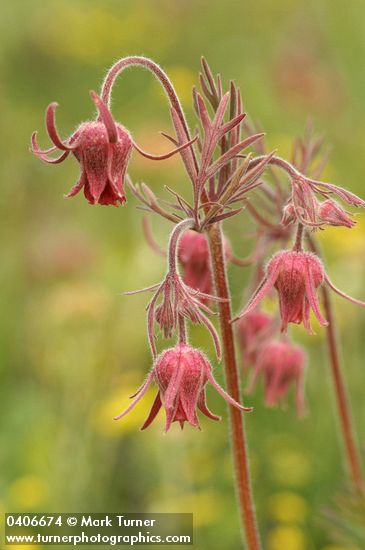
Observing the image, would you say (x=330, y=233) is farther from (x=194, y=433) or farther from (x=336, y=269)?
(x=194, y=433)

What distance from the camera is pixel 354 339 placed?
498cm

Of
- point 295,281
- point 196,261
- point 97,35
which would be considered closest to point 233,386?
point 295,281

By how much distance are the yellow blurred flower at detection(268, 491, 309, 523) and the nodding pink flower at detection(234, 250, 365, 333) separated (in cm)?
180

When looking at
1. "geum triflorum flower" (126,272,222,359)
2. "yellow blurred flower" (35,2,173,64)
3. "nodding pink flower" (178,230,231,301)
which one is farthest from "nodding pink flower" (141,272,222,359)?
"yellow blurred flower" (35,2,173,64)

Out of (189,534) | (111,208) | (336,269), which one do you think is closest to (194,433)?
(189,534)

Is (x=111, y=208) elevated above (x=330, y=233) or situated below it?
above

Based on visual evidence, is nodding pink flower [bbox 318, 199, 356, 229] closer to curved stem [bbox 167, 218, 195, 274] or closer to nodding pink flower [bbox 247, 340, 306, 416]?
curved stem [bbox 167, 218, 195, 274]

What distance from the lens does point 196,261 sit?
8.49 feet

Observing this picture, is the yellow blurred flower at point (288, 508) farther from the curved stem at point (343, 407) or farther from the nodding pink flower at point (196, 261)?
the nodding pink flower at point (196, 261)

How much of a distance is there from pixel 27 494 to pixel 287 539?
1.08m

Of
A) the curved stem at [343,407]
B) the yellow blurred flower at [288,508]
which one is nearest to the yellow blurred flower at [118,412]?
the yellow blurred flower at [288,508]

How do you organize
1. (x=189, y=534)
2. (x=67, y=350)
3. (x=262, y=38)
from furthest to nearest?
1. (x=262, y=38)
2. (x=67, y=350)
3. (x=189, y=534)

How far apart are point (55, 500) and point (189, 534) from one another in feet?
2.00

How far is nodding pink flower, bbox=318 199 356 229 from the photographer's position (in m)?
2.14
